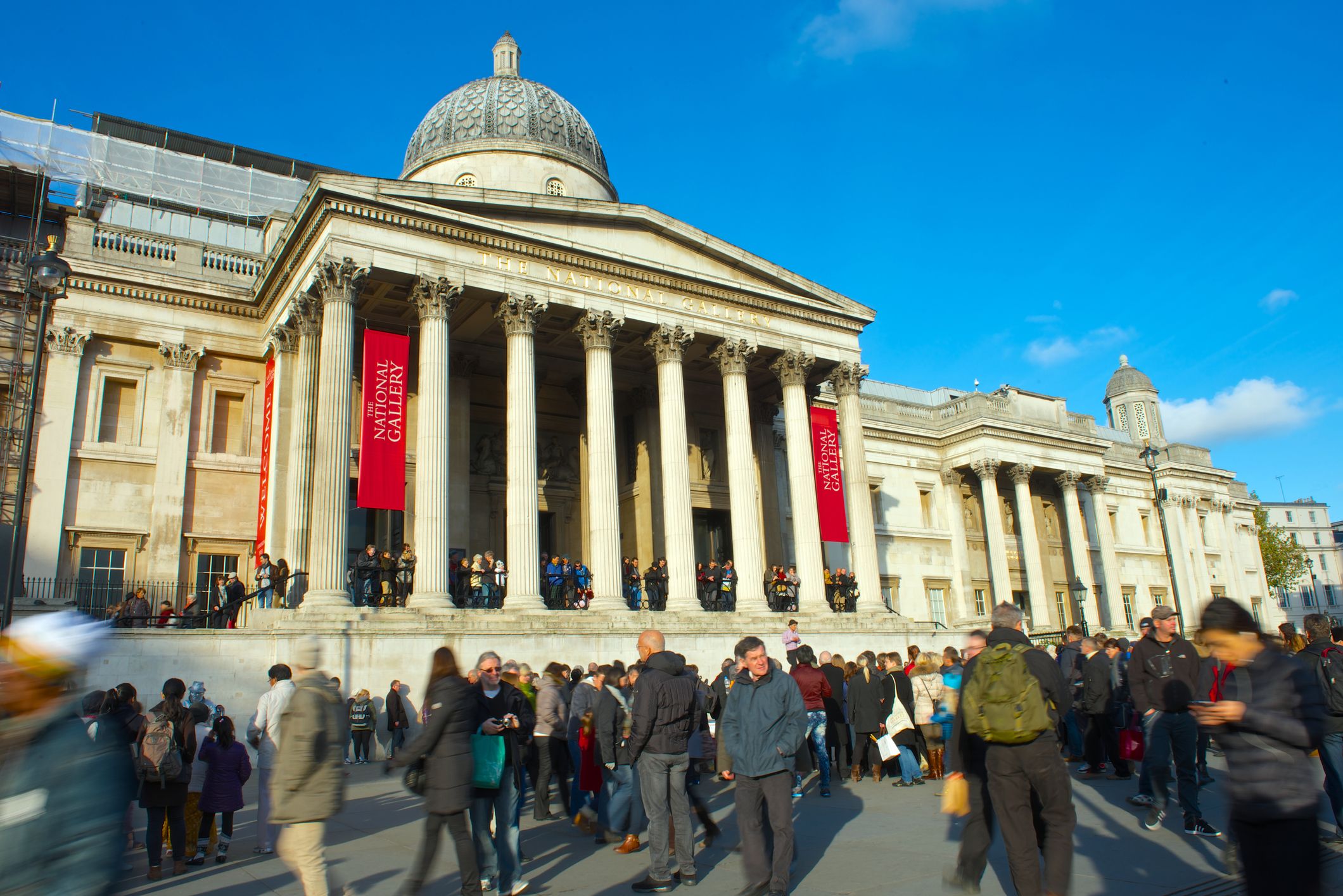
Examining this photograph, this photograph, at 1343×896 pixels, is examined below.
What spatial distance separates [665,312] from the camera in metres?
23.4

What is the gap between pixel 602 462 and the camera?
21375 millimetres

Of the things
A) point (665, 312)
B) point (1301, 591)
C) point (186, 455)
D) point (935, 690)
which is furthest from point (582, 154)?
point (1301, 591)

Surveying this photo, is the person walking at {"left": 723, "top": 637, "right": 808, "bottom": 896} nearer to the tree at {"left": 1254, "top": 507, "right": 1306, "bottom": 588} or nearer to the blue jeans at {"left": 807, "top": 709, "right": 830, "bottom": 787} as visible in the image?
the blue jeans at {"left": 807, "top": 709, "right": 830, "bottom": 787}

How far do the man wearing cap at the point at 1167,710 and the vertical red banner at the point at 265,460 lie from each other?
56.4ft

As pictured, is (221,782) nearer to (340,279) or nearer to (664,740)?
(664,740)

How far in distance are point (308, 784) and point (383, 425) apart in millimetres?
Result: 14191

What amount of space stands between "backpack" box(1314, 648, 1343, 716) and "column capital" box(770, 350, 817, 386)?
1802cm

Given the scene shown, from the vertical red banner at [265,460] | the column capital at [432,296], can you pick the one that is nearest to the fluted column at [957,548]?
the column capital at [432,296]

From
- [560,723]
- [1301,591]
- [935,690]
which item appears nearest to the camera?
[560,723]

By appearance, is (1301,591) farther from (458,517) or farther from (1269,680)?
(1269,680)

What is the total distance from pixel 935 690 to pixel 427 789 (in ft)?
24.7

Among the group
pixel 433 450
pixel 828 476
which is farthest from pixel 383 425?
pixel 828 476

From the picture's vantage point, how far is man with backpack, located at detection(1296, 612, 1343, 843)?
7.77 meters

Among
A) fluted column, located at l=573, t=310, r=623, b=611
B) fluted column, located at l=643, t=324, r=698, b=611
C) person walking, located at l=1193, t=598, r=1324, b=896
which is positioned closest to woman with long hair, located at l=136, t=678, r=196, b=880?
person walking, located at l=1193, t=598, r=1324, b=896
